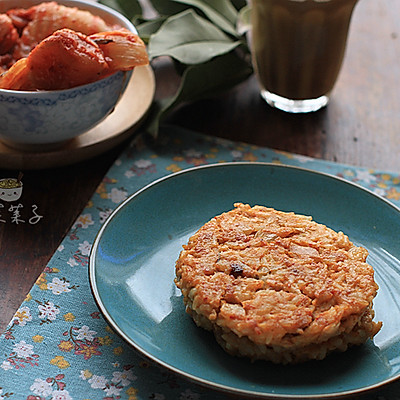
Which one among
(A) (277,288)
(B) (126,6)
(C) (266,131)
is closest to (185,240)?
(A) (277,288)

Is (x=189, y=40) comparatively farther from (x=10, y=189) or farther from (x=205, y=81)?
(x=10, y=189)

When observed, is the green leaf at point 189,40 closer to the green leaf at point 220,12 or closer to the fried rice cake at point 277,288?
the green leaf at point 220,12

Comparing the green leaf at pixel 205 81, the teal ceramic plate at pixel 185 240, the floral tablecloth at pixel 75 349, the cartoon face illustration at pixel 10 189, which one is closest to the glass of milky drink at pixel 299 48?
the green leaf at pixel 205 81

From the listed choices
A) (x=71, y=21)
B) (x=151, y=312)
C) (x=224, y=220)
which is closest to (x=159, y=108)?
(x=71, y=21)

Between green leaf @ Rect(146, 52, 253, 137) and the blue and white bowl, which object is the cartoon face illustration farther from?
green leaf @ Rect(146, 52, 253, 137)

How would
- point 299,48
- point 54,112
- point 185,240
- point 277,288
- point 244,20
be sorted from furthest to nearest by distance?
point 244,20, point 299,48, point 54,112, point 185,240, point 277,288

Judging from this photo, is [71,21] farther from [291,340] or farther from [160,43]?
[291,340]

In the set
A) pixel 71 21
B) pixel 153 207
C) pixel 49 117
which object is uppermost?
pixel 71 21
